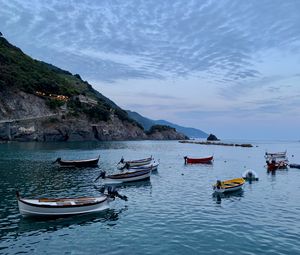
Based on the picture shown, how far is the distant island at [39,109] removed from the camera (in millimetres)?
141250

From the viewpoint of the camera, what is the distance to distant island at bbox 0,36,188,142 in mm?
141250

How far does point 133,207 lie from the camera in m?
31.1

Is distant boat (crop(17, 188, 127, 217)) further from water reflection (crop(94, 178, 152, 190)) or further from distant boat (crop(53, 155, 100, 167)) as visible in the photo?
distant boat (crop(53, 155, 100, 167))

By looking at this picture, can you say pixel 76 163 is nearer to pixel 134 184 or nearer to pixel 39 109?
pixel 134 184

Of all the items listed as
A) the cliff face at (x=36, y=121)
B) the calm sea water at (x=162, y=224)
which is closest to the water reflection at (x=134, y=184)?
the calm sea water at (x=162, y=224)

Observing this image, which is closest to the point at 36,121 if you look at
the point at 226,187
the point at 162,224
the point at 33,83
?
the point at 33,83

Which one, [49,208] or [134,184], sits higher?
[49,208]

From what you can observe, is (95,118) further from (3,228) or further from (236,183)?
(3,228)

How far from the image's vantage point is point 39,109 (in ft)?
506

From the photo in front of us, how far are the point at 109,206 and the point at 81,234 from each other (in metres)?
7.83

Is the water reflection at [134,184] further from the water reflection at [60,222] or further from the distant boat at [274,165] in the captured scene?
the distant boat at [274,165]

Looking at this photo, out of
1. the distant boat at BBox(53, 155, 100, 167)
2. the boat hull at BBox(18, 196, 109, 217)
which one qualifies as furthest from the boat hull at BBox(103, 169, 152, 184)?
the distant boat at BBox(53, 155, 100, 167)

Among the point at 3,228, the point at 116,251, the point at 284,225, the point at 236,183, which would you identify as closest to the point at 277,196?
the point at 236,183

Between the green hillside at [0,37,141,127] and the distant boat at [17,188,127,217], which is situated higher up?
the green hillside at [0,37,141,127]
